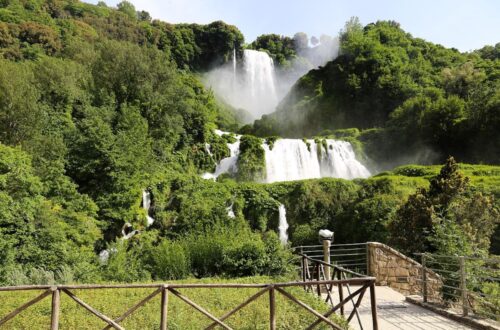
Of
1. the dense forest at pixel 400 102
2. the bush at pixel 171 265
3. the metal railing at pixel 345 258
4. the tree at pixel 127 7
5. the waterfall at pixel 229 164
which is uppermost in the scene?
the tree at pixel 127 7

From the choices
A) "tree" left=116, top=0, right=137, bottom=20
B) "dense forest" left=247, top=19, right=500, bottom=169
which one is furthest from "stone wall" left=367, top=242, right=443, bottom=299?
"tree" left=116, top=0, right=137, bottom=20

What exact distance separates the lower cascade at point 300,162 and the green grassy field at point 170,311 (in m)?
18.1

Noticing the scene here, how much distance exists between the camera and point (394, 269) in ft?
38.3

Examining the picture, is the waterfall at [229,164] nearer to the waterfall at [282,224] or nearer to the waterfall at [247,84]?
the waterfall at [282,224]

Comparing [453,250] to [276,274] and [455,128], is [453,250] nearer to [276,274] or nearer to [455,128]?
[276,274]

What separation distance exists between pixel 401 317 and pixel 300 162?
65.4ft

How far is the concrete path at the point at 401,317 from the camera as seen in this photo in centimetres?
688

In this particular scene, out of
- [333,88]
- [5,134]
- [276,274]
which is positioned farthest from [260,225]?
[333,88]

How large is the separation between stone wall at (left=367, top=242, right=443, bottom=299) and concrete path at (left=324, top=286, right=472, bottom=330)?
1.94 meters

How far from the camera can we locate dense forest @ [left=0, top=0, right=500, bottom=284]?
37.9 ft

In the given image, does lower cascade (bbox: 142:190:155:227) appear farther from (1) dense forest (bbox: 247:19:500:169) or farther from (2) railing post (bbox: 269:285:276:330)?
(1) dense forest (bbox: 247:19:500:169)

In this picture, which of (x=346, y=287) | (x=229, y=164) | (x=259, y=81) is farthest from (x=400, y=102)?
(x=346, y=287)

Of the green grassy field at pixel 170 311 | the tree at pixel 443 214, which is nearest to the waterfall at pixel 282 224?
the tree at pixel 443 214

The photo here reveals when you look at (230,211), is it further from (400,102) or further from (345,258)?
(400,102)
